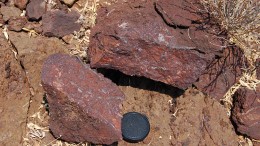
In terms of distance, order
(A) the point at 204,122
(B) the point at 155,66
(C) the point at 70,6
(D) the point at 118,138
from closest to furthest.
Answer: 1. (D) the point at 118,138
2. (B) the point at 155,66
3. (A) the point at 204,122
4. (C) the point at 70,6

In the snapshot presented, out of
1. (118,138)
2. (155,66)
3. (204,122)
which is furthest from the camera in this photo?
(204,122)

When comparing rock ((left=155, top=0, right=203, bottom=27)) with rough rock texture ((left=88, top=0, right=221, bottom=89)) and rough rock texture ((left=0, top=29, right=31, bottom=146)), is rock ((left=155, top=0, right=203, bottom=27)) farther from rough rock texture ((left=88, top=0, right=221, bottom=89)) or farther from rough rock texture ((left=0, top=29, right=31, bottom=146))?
rough rock texture ((left=0, top=29, right=31, bottom=146))

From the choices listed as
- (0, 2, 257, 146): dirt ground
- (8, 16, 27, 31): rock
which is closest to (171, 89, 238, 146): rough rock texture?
(0, 2, 257, 146): dirt ground

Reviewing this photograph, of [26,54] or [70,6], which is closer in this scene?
[26,54]

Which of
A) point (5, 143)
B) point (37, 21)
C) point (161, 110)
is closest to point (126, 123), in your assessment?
→ point (161, 110)

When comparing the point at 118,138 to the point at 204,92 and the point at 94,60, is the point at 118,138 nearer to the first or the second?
the point at 94,60

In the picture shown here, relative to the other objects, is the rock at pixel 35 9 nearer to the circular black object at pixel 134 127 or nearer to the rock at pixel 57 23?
the rock at pixel 57 23
